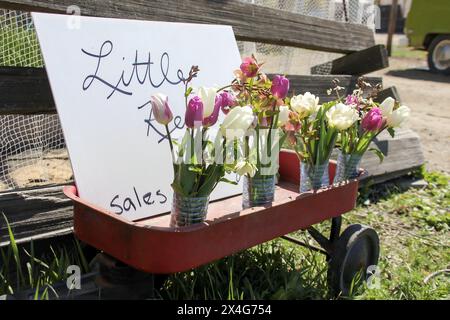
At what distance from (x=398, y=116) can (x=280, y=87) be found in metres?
0.57

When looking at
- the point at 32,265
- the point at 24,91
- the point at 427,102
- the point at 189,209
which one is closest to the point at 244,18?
the point at 24,91

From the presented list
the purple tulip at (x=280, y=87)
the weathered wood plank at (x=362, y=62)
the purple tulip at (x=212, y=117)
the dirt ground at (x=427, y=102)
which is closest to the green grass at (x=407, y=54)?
the dirt ground at (x=427, y=102)

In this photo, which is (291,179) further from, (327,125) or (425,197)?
(425,197)

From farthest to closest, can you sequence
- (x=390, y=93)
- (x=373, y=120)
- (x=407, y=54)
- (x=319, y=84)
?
(x=407, y=54) → (x=390, y=93) → (x=319, y=84) → (x=373, y=120)

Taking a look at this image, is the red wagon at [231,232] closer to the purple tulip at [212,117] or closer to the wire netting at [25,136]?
the purple tulip at [212,117]

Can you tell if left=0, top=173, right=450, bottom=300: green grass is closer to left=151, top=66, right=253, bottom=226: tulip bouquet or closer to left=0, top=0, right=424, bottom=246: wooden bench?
left=0, top=0, right=424, bottom=246: wooden bench

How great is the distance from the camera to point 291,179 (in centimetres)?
248

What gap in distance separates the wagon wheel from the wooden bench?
103cm

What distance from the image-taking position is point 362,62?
11.7 ft

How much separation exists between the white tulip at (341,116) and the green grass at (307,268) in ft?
2.11

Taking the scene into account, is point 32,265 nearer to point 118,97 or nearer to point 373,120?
point 118,97

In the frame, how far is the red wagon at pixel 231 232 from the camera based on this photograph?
1.58m
